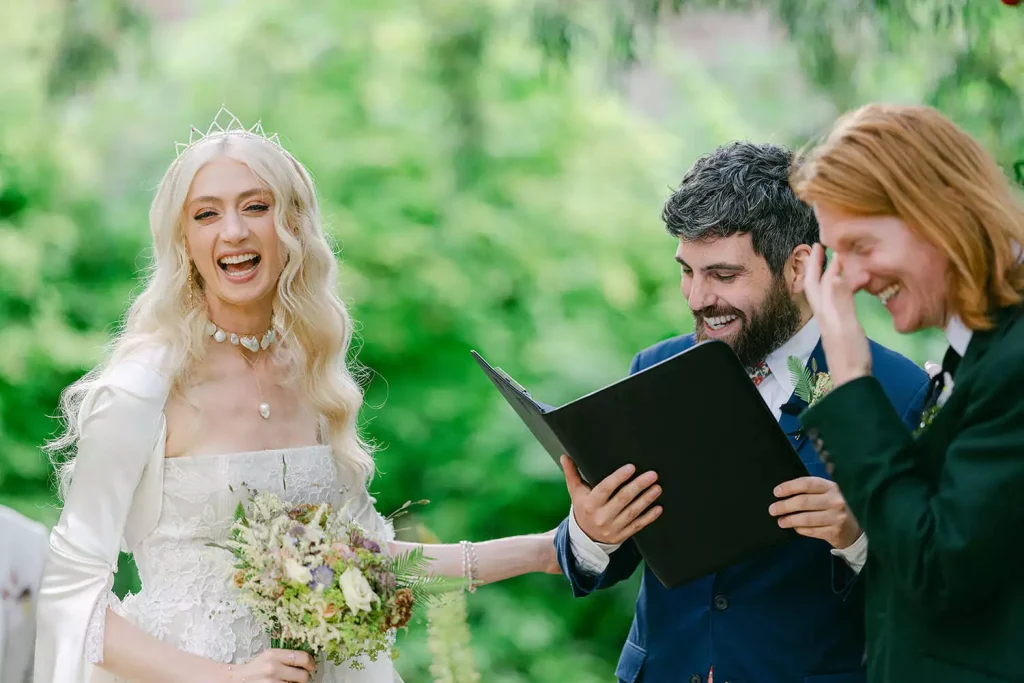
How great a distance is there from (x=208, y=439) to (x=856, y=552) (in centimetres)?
148

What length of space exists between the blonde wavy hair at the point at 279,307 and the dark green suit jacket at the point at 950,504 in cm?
149

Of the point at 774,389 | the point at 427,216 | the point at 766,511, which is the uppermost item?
the point at 427,216

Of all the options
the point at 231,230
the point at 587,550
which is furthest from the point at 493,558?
the point at 231,230

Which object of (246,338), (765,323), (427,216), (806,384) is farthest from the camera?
(427,216)

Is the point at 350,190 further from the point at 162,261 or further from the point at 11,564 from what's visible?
the point at 11,564

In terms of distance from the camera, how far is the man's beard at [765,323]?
2721 mm

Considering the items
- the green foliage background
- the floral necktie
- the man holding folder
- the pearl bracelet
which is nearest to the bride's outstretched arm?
the pearl bracelet

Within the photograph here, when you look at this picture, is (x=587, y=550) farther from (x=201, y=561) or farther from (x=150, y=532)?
(x=150, y=532)

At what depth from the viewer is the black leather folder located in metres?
2.34

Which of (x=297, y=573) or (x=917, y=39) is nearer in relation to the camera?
(x=297, y=573)

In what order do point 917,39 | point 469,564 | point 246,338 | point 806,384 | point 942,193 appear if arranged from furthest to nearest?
1. point 917,39
2. point 469,564
3. point 246,338
4. point 806,384
5. point 942,193

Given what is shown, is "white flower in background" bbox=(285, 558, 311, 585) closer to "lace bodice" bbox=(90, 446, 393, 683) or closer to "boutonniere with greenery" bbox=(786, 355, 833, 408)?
"lace bodice" bbox=(90, 446, 393, 683)

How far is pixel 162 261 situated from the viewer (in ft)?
9.82

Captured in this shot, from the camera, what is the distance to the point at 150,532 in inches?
111
